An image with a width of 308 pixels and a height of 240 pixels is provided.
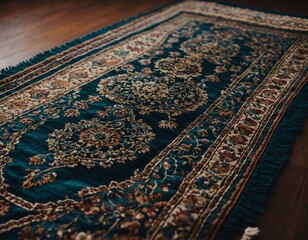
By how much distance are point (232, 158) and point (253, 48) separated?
47.6 inches

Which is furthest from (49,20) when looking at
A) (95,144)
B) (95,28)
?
Answer: (95,144)

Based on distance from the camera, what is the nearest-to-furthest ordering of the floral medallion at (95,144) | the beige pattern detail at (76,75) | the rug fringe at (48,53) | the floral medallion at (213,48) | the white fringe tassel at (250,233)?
1. the white fringe tassel at (250,233)
2. the floral medallion at (95,144)
3. the beige pattern detail at (76,75)
4. the rug fringe at (48,53)
5. the floral medallion at (213,48)

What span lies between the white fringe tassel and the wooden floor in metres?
0.03

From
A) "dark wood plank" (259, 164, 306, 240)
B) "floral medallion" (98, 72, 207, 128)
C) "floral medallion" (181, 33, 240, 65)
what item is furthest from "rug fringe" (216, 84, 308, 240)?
"floral medallion" (181, 33, 240, 65)

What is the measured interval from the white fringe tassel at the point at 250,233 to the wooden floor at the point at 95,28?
0.03 m

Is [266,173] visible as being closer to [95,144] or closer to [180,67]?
[95,144]

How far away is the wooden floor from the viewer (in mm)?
1005

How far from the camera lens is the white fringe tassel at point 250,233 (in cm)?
93

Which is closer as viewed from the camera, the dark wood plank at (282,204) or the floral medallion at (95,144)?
the dark wood plank at (282,204)

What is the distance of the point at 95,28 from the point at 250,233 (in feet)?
6.65

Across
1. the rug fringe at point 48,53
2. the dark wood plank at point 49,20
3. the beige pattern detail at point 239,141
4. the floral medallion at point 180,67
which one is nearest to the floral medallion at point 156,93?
the floral medallion at point 180,67

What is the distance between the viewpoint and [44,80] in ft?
5.62

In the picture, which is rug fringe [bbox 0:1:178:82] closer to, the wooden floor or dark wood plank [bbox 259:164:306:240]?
the wooden floor

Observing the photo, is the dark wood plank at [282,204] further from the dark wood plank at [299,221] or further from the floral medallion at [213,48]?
the floral medallion at [213,48]
